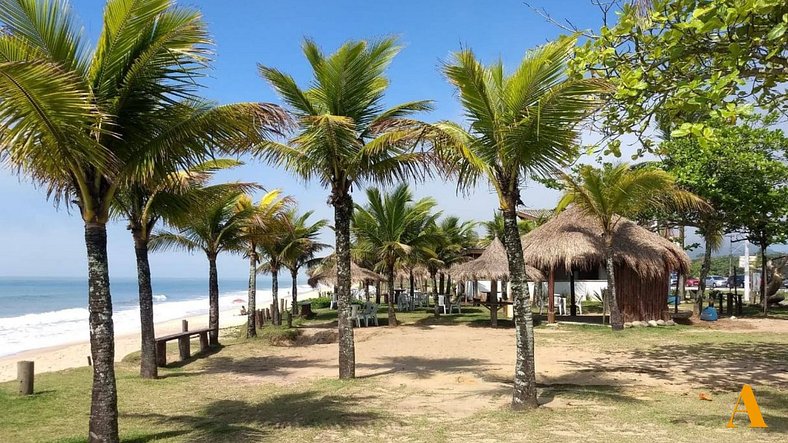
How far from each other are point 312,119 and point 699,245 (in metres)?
21.1

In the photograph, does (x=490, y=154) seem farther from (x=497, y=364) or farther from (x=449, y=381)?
(x=497, y=364)

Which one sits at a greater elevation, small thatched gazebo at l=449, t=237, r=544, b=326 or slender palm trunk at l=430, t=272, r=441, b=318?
small thatched gazebo at l=449, t=237, r=544, b=326

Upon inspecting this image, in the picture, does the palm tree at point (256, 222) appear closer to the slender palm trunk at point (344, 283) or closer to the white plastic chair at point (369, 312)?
the white plastic chair at point (369, 312)

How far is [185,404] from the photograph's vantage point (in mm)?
7797

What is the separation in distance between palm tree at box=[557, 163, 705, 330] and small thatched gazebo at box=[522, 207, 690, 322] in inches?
38.9

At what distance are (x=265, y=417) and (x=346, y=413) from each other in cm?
94

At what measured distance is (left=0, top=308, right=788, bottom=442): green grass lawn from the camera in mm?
5746

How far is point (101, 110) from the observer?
5.20 m

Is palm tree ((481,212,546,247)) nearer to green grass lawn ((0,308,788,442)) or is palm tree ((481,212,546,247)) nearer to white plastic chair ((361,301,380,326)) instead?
white plastic chair ((361,301,380,326))

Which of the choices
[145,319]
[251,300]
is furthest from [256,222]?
[145,319]

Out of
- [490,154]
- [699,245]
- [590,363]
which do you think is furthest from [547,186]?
[490,154]

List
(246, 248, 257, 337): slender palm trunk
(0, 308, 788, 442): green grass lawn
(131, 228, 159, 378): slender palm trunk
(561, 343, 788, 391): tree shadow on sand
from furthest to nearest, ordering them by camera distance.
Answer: (246, 248, 257, 337): slender palm trunk → (131, 228, 159, 378): slender palm trunk → (561, 343, 788, 391): tree shadow on sand → (0, 308, 788, 442): green grass lawn

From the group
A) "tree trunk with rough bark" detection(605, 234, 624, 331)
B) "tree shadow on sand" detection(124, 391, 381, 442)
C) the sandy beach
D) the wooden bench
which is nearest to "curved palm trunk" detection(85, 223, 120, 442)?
"tree shadow on sand" detection(124, 391, 381, 442)

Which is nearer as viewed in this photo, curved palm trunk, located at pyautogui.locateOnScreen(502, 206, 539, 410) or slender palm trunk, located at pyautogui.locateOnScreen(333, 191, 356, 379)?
curved palm trunk, located at pyautogui.locateOnScreen(502, 206, 539, 410)
